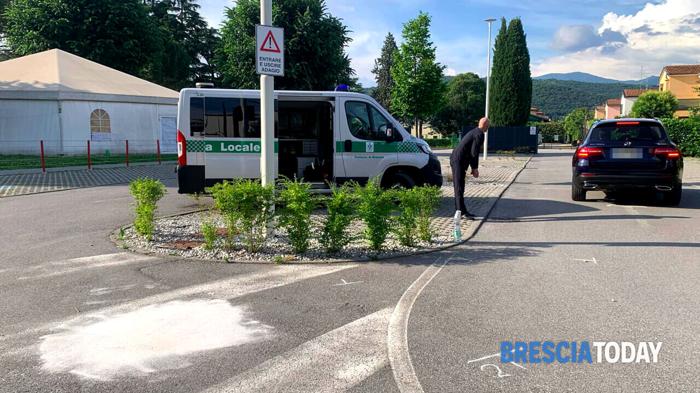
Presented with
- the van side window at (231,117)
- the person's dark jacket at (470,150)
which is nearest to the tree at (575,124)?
the person's dark jacket at (470,150)

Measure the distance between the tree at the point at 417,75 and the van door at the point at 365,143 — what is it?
26369 millimetres

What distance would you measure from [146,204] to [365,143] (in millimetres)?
4753

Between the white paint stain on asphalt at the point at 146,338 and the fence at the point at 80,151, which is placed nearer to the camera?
the white paint stain on asphalt at the point at 146,338

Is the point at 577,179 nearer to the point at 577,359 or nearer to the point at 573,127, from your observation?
the point at 577,359

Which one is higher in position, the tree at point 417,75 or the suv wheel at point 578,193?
the tree at point 417,75

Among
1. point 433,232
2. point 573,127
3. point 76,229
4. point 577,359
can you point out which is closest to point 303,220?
point 433,232

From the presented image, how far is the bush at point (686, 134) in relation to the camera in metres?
31.2

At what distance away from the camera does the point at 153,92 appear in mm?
30375

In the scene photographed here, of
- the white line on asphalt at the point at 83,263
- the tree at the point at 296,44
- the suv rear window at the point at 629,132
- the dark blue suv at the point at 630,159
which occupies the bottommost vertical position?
the white line on asphalt at the point at 83,263

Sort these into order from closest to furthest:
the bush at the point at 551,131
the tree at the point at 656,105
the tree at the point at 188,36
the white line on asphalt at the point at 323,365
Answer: the white line on asphalt at the point at 323,365
the tree at the point at 656,105
the tree at the point at 188,36
the bush at the point at 551,131

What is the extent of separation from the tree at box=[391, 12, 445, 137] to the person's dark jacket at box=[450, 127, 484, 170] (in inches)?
1090

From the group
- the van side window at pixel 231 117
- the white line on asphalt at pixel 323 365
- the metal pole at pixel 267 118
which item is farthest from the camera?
the van side window at pixel 231 117

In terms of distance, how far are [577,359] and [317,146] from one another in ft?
27.7

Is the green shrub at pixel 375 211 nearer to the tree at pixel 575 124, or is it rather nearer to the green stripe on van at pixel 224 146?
the green stripe on van at pixel 224 146
